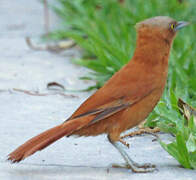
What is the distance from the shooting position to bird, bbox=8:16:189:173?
9.46ft

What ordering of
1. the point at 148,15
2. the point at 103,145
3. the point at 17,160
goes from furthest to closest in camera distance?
the point at 148,15 < the point at 103,145 < the point at 17,160

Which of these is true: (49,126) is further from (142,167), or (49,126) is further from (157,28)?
(157,28)

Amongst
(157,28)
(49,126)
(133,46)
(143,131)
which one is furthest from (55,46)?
(157,28)

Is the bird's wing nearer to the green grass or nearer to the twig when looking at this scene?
the green grass

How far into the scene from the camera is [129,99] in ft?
9.72

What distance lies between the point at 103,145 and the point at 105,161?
29 centimetres

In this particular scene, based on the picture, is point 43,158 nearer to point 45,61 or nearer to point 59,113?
point 59,113

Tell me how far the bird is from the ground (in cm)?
15

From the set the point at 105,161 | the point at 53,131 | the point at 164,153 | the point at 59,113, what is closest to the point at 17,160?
the point at 53,131

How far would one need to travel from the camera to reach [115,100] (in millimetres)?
2961

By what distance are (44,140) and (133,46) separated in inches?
109

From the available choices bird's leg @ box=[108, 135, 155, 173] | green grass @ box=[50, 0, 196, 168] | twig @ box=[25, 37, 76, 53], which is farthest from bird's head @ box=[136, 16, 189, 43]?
twig @ box=[25, 37, 76, 53]

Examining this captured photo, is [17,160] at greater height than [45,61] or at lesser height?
greater

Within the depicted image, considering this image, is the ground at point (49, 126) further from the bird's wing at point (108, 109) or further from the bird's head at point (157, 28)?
the bird's head at point (157, 28)
